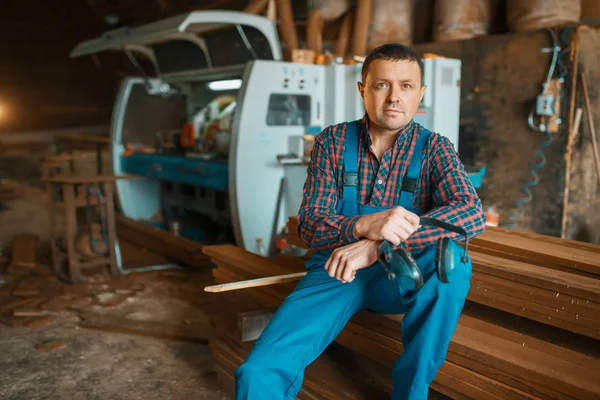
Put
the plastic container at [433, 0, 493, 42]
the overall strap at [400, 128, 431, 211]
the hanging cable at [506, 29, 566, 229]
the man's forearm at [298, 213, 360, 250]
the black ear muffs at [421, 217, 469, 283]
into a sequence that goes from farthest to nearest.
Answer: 1. the plastic container at [433, 0, 493, 42]
2. the hanging cable at [506, 29, 566, 229]
3. the overall strap at [400, 128, 431, 211]
4. the man's forearm at [298, 213, 360, 250]
5. the black ear muffs at [421, 217, 469, 283]

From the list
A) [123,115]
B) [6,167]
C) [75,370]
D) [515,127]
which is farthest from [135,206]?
[6,167]

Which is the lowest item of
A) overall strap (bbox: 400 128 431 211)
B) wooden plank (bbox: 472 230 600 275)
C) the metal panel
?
wooden plank (bbox: 472 230 600 275)

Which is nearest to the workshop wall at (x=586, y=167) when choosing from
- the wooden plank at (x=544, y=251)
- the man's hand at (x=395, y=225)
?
the wooden plank at (x=544, y=251)

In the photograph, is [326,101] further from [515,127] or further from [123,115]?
[123,115]

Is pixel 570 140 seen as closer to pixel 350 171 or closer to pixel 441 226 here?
pixel 350 171

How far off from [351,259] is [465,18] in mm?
3971

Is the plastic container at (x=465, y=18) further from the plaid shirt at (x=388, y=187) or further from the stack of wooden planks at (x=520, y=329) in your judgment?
the plaid shirt at (x=388, y=187)

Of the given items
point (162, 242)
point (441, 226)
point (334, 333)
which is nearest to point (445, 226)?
point (441, 226)

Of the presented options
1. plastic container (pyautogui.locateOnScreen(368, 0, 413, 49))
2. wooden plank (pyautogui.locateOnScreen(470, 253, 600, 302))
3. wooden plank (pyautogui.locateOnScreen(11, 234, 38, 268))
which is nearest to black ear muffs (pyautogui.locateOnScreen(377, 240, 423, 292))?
wooden plank (pyautogui.locateOnScreen(470, 253, 600, 302))

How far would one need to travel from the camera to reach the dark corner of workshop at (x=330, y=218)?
1884mm

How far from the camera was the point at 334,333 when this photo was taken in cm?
193

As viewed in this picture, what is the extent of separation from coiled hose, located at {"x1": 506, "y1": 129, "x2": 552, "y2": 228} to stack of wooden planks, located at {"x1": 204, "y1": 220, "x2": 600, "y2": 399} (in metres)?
2.29

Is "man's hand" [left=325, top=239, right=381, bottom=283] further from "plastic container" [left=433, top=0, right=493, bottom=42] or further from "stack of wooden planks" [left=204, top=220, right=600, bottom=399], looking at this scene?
"plastic container" [left=433, top=0, right=493, bottom=42]

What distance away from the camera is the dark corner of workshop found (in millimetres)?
1884
